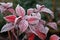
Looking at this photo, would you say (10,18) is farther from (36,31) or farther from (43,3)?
(43,3)

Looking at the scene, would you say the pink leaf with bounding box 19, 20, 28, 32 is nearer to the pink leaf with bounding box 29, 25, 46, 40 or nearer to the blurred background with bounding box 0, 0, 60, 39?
the pink leaf with bounding box 29, 25, 46, 40

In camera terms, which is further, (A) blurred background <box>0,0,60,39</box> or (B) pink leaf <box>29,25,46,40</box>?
(A) blurred background <box>0,0,60,39</box>

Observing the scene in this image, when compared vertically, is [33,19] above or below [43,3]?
above

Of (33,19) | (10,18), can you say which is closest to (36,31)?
(33,19)

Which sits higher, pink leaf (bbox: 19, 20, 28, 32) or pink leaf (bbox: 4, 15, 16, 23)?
pink leaf (bbox: 4, 15, 16, 23)

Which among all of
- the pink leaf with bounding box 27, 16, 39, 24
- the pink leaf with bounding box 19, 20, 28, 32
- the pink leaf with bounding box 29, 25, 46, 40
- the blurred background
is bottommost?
the blurred background

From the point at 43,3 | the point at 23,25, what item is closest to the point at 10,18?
the point at 23,25

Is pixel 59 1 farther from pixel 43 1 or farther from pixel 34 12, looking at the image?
pixel 34 12

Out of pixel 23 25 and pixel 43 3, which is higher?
pixel 23 25

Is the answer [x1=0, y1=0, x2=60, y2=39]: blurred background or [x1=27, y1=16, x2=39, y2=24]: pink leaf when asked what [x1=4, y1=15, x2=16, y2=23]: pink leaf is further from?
[x1=0, y1=0, x2=60, y2=39]: blurred background

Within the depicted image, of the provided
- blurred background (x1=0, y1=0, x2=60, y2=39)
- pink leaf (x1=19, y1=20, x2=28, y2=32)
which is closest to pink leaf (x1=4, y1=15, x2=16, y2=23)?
pink leaf (x1=19, y1=20, x2=28, y2=32)

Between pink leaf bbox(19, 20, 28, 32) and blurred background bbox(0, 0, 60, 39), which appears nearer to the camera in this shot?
pink leaf bbox(19, 20, 28, 32)

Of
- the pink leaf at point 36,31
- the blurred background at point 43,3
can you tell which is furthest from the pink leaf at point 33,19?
the blurred background at point 43,3

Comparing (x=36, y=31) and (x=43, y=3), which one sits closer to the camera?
(x=36, y=31)
